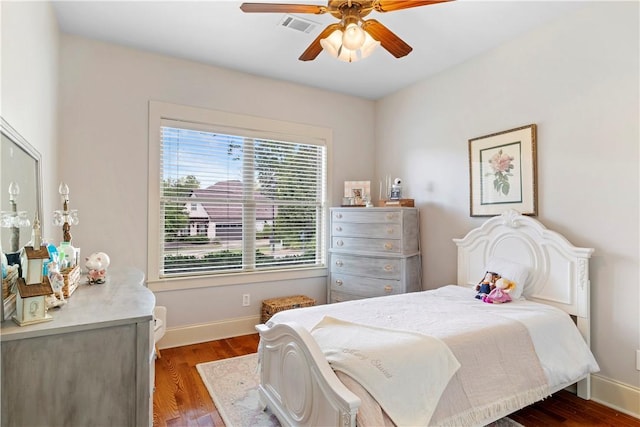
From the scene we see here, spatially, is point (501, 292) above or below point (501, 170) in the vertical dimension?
below

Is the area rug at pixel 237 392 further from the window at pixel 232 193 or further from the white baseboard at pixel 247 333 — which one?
the window at pixel 232 193

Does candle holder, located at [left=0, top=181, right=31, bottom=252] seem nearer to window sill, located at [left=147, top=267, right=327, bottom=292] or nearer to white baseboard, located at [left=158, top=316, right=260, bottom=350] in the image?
window sill, located at [left=147, top=267, right=327, bottom=292]

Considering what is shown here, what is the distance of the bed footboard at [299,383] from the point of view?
1.42 metres

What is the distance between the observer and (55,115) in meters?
2.65

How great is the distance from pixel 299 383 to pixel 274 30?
2.58 meters

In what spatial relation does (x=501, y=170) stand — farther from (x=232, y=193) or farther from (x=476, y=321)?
(x=232, y=193)

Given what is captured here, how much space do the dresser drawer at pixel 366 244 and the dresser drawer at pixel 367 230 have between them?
0.04 metres

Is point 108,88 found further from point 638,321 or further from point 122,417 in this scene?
point 638,321

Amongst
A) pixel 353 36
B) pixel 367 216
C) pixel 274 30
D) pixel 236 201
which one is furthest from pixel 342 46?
pixel 236 201

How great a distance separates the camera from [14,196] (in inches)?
56.2

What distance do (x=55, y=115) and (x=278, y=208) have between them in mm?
2110

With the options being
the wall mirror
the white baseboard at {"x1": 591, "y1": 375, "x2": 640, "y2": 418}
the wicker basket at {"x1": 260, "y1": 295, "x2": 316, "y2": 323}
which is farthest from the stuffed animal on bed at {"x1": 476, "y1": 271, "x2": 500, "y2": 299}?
the wall mirror

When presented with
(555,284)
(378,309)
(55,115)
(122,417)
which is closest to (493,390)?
(378,309)

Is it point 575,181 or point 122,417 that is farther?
point 575,181
